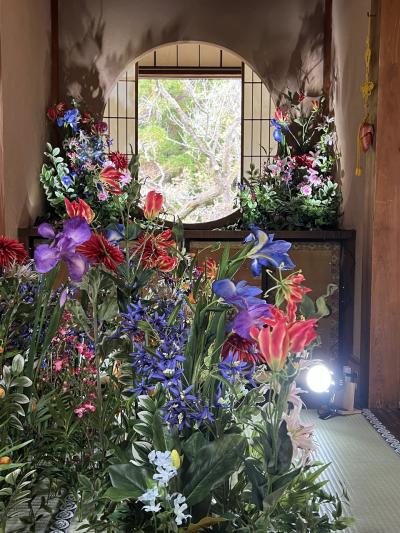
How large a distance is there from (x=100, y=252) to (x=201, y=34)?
3795 millimetres

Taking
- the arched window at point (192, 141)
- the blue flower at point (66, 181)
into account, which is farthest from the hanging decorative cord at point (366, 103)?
the arched window at point (192, 141)

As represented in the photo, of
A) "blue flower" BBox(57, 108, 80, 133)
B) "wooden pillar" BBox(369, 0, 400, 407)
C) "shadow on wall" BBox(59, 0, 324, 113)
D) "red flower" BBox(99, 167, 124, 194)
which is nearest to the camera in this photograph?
"red flower" BBox(99, 167, 124, 194)

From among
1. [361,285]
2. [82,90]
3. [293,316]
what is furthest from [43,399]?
[82,90]

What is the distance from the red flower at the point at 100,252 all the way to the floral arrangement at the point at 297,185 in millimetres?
3150

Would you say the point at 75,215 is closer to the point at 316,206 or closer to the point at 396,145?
the point at 396,145

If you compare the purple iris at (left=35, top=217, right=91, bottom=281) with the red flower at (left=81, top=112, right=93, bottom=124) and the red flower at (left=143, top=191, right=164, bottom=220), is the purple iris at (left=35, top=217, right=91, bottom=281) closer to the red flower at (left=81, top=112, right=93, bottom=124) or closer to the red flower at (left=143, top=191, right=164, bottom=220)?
the red flower at (left=143, top=191, right=164, bottom=220)

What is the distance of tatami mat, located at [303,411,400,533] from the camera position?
2029 millimetres

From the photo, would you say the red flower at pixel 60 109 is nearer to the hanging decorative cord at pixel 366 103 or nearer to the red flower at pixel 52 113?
the red flower at pixel 52 113

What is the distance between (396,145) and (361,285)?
72 cm

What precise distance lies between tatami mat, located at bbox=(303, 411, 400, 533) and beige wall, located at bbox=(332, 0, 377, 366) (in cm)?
56

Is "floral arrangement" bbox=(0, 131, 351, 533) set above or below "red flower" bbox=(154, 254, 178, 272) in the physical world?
below

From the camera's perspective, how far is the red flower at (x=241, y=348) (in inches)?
32.7

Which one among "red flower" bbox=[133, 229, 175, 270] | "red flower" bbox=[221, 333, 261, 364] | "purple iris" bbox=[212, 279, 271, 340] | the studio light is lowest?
the studio light

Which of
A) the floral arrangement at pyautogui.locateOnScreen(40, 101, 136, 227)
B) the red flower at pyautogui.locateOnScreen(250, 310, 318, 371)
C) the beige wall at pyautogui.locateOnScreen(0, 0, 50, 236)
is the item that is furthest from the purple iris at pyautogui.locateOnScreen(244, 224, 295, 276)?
the floral arrangement at pyautogui.locateOnScreen(40, 101, 136, 227)
